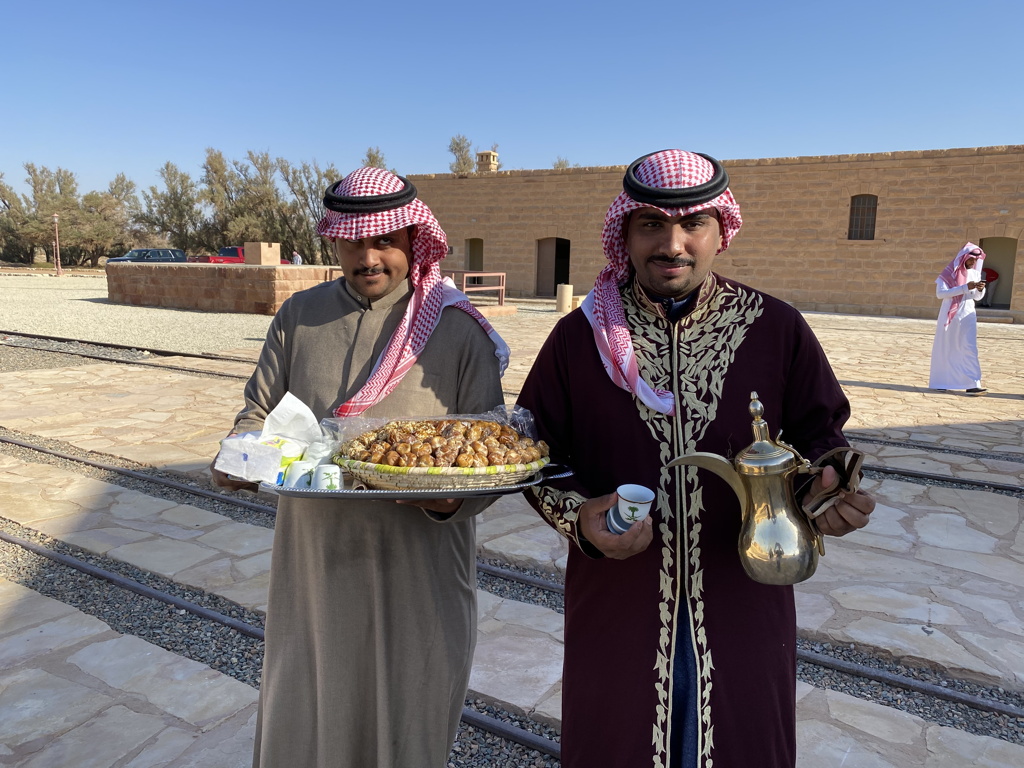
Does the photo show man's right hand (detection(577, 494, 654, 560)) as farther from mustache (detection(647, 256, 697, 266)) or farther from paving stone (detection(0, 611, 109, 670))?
paving stone (detection(0, 611, 109, 670))

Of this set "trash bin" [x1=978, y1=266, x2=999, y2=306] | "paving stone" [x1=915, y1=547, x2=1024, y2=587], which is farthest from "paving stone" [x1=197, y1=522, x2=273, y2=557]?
"trash bin" [x1=978, y1=266, x2=999, y2=306]

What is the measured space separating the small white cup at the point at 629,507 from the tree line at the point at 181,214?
37.8 metres

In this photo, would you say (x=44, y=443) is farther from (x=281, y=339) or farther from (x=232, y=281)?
(x=232, y=281)

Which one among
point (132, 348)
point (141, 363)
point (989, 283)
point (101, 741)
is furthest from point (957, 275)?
point (989, 283)

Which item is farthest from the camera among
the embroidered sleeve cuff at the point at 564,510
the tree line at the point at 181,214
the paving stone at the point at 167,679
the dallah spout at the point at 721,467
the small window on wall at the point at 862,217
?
the tree line at the point at 181,214

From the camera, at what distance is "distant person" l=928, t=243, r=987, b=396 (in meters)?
9.78

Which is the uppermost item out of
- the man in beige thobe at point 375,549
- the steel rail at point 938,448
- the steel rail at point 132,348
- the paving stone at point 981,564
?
the man in beige thobe at point 375,549

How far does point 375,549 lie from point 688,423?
87cm

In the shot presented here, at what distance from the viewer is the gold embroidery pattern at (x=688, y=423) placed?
171 centimetres

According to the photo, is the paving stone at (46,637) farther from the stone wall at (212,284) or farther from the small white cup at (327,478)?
the stone wall at (212,284)

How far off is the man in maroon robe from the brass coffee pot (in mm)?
78

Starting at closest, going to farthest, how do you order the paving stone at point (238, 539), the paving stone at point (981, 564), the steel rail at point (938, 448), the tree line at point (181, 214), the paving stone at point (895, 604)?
the paving stone at point (895, 604)
the paving stone at point (981, 564)
the paving stone at point (238, 539)
the steel rail at point (938, 448)
the tree line at point (181, 214)

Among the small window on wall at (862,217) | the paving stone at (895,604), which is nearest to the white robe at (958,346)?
the paving stone at (895,604)

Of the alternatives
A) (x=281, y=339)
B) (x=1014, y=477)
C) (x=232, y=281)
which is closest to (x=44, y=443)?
(x=281, y=339)
